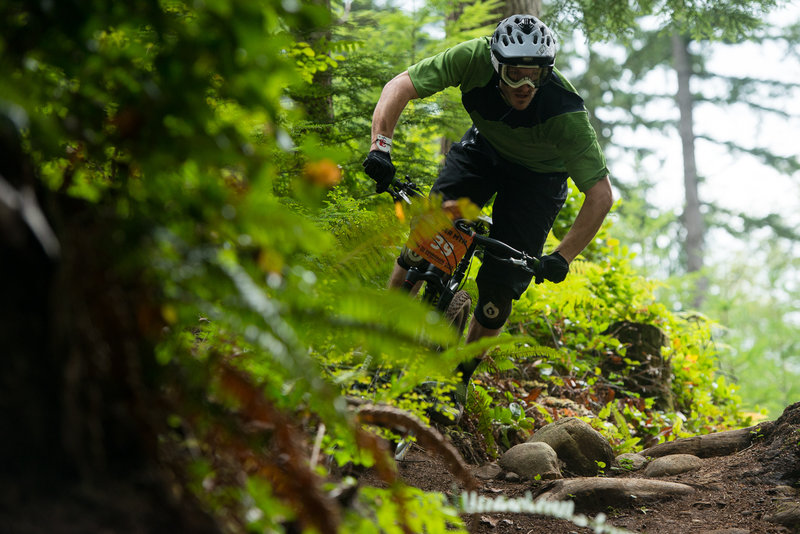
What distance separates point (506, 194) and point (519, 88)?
79 cm

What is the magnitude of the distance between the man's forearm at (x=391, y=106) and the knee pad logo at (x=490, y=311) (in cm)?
134

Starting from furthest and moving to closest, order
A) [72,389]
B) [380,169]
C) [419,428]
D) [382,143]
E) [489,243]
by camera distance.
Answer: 1. [382,143]
2. [489,243]
3. [380,169]
4. [419,428]
5. [72,389]

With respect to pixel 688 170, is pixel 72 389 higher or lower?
higher

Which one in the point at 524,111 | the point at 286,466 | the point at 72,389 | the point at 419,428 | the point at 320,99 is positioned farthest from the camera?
the point at 320,99

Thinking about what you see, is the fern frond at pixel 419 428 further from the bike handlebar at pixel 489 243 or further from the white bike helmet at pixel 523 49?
the white bike helmet at pixel 523 49

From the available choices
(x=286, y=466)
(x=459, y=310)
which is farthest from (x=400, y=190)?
(x=286, y=466)

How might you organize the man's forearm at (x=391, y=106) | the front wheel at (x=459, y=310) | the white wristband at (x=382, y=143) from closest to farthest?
A: 1. the white wristband at (x=382, y=143)
2. the man's forearm at (x=391, y=106)
3. the front wheel at (x=459, y=310)

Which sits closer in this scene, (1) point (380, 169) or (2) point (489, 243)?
(1) point (380, 169)

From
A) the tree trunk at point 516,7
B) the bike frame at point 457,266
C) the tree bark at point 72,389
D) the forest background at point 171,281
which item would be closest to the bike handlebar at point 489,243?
the bike frame at point 457,266

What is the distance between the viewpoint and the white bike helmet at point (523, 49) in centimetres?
358

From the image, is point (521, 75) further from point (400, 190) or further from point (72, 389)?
point (72, 389)

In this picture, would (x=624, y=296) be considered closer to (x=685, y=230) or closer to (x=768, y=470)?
(x=768, y=470)

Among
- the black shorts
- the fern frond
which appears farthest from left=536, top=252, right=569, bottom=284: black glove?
the fern frond

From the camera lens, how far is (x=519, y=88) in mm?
3756
